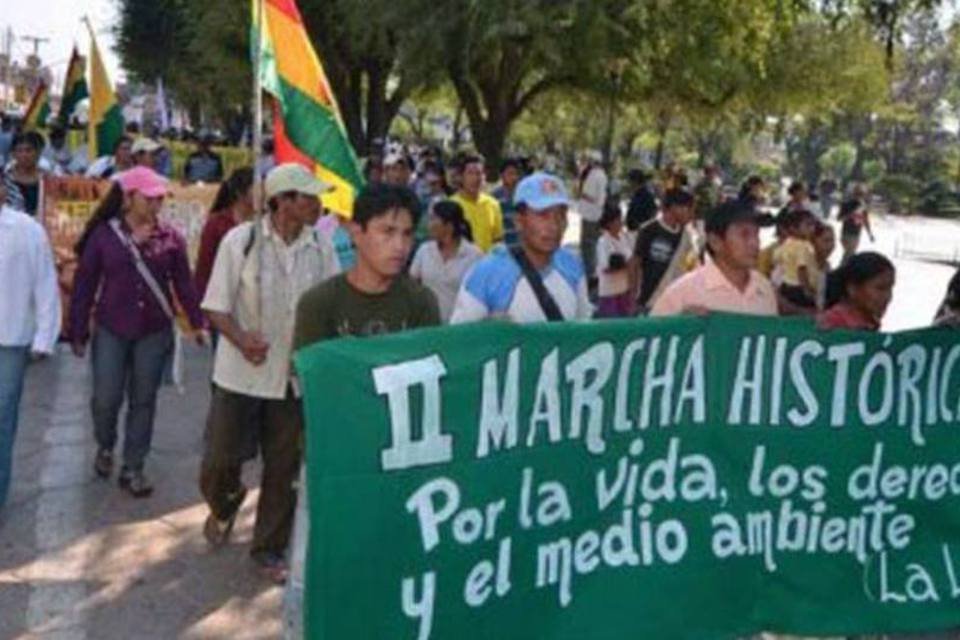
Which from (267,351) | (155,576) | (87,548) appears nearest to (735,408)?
(267,351)

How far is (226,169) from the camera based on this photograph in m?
18.5

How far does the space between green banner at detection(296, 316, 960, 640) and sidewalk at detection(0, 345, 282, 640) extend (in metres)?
1.42

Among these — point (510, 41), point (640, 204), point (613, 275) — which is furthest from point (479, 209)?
→ point (510, 41)

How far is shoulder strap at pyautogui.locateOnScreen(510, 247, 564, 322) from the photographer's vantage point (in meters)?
4.41

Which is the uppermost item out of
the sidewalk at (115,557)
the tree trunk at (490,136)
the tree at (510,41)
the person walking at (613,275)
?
the tree at (510,41)

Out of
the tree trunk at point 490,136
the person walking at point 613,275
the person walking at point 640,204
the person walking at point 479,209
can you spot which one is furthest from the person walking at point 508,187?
the tree trunk at point 490,136

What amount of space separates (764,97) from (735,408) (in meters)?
21.9

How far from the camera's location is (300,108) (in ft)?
16.4

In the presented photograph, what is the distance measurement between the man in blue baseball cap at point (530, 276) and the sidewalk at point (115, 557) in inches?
55.7

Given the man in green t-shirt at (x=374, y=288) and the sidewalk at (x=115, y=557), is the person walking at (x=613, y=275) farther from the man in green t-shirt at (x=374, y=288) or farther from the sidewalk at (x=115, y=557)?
the man in green t-shirt at (x=374, y=288)

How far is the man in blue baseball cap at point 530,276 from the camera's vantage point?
14.4ft

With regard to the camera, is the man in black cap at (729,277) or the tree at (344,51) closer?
the man in black cap at (729,277)

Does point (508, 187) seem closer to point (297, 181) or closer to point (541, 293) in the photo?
point (297, 181)

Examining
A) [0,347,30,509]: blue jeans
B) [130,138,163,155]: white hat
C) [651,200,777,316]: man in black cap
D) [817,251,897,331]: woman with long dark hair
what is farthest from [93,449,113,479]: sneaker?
[130,138,163,155]: white hat
